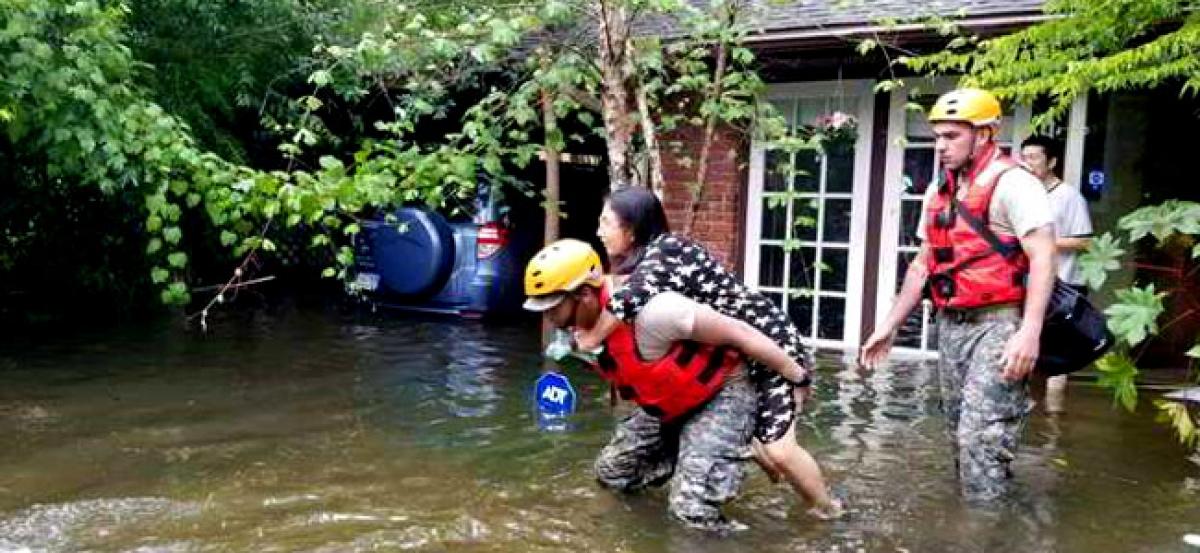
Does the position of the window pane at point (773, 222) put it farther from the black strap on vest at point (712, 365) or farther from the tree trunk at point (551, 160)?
the black strap on vest at point (712, 365)

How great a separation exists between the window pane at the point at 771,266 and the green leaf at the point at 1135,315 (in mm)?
4811

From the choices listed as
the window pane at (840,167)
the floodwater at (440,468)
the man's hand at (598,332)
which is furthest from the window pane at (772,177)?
the man's hand at (598,332)

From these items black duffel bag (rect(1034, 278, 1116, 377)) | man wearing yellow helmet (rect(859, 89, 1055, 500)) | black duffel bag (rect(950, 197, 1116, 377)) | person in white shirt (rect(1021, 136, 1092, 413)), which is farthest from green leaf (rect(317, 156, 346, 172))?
person in white shirt (rect(1021, 136, 1092, 413))

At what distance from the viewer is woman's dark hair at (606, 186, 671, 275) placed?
4340 mm

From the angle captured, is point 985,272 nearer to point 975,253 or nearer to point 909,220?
point 975,253

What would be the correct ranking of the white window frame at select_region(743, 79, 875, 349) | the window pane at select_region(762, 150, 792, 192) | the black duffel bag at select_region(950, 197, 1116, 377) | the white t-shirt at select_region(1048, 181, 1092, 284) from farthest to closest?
the window pane at select_region(762, 150, 792, 192) < the white window frame at select_region(743, 79, 875, 349) < the white t-shirt at select_region(1048, 181, 1092, 284) < the black duffel bag at select_region(950, 197, 1116, 377)

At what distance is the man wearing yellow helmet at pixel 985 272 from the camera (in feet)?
14.5

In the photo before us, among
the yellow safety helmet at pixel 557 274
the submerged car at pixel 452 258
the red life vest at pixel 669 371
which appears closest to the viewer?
the yellow safety helmet at pixel 557 274

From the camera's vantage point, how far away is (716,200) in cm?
930

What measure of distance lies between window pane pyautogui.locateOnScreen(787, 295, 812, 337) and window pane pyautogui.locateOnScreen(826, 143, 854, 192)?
0.94 meters

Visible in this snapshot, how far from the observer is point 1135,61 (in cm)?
527

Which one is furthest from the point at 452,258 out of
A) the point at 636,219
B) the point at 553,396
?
the point at 636,219

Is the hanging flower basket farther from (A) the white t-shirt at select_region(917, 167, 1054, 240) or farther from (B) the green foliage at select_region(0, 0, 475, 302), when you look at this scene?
(A) the white t-shirt at select_region(917, 167, 1054, 240)

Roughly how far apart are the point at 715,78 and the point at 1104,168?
3.31 metres
